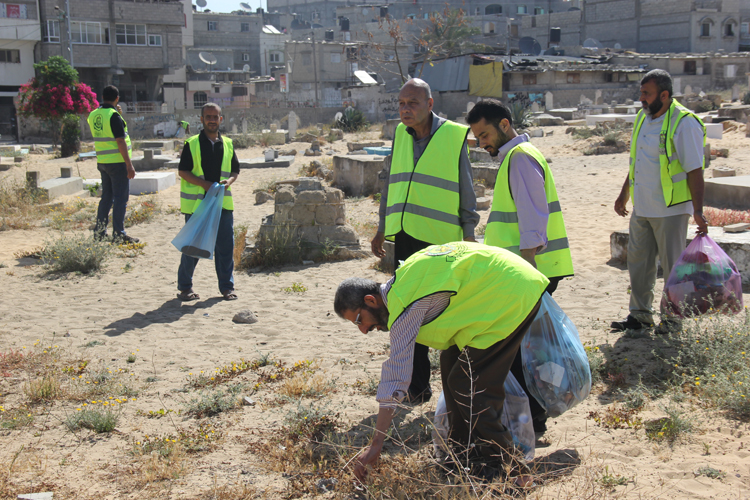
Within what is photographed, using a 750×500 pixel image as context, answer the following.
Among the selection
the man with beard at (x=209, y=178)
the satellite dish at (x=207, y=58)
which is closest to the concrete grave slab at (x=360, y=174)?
the man with beard at (x=209, y=178)

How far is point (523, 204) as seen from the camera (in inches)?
132

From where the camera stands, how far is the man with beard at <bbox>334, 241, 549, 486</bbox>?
244cm

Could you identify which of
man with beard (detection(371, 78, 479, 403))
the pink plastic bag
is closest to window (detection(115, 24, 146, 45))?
man with beard (detection(371, 78, 479, 403))

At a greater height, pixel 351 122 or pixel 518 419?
pixel 351 122

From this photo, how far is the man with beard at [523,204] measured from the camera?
10.9 feet

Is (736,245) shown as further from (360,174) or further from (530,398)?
(360,174)

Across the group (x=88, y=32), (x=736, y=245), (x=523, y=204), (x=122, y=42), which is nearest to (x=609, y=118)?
(x=736, y=245)

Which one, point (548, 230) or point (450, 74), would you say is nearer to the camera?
point (548, 230)

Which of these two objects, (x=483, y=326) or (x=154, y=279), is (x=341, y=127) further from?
(x=483, y=326)

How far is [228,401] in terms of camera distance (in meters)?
3.86

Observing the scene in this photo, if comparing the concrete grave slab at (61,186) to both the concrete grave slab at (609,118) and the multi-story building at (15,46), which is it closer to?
the concrete grave slab at (609,118)

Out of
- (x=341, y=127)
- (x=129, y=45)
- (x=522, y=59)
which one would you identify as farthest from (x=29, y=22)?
(x=522, y=59)

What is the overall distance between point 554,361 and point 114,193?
676 cm

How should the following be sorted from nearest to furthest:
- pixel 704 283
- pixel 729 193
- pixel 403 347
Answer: pixel 403 347 < pixel 704 283 < pixel 729 193
